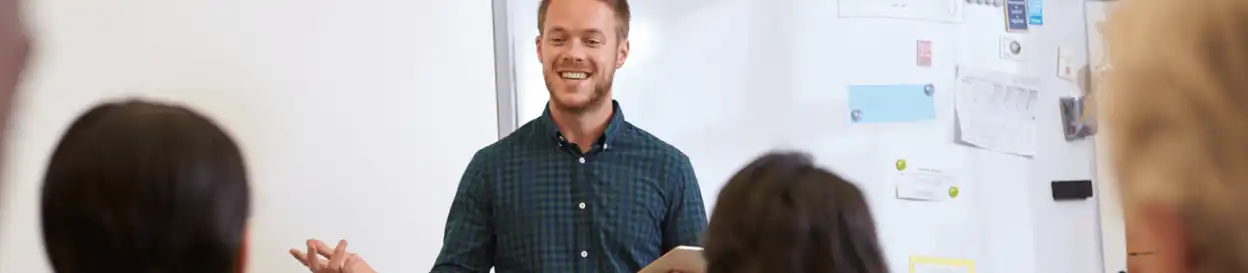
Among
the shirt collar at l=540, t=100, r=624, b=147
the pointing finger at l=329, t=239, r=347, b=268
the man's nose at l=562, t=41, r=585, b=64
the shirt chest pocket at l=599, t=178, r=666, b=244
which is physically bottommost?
the pointing finger at l=329, t=239, r=347, b=268

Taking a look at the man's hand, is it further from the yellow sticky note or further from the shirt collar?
the yellow sticky note

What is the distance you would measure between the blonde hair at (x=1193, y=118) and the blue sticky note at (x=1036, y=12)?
6.41ft

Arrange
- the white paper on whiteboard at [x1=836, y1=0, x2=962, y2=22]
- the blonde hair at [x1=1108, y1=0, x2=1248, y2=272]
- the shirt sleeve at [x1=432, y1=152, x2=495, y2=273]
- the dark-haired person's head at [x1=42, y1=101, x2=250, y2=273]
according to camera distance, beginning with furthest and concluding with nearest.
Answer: the white paper on whiteboard at [x1=836, y1=0, x2=962, y2=22], the shirt sleeve at [x1=432, y1=152, x2=495, y2=273], the dark-haired person's head at [x1=42, y1=101, x2=250, y2=273], the blonde hair at [x1=1108, y1=0, x2=1248, y2=272]

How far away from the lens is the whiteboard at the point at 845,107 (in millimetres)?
2084

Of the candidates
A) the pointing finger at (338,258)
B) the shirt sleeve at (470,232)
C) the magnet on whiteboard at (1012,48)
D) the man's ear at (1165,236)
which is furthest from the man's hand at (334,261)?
the magnet on whiteboard at (1012,48)

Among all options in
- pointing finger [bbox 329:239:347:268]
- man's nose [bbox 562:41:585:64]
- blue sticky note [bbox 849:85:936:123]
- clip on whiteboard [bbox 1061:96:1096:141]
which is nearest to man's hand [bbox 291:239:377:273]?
pointing finger [bbox 329:239:347:268]

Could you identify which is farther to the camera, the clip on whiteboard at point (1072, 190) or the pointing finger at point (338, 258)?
the clip on whiteboard at point (1072, 190)

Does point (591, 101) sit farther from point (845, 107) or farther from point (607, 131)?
point (845, 107)

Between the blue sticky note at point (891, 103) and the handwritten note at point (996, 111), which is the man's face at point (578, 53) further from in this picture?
the handwritten note at point (996, 111)

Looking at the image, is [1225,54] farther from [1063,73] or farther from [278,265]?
[1063,73]

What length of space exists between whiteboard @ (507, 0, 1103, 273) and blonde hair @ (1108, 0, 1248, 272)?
1.47 meters

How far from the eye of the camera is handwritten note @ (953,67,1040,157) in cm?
233

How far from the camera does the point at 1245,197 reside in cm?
53

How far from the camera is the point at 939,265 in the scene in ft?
7.43
